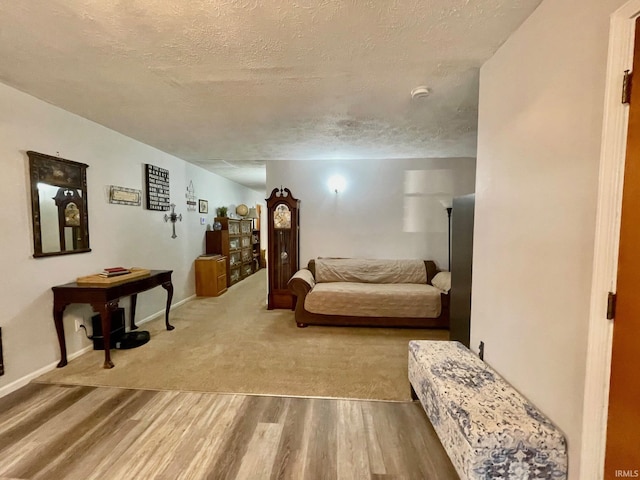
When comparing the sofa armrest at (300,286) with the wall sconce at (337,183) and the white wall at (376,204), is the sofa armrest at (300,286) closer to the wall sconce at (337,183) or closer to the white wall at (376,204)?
the white wall at (376,204)

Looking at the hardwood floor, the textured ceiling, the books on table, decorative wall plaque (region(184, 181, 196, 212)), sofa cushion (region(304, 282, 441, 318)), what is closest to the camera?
the textured ceiling

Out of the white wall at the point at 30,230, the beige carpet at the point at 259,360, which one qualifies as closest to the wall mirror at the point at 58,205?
the white wall at the point at 30,230

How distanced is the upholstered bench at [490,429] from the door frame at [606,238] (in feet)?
0.45

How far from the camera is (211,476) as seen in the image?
1504 mm

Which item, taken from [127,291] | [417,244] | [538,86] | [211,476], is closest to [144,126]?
[127,291]

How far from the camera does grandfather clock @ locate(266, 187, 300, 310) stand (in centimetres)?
450

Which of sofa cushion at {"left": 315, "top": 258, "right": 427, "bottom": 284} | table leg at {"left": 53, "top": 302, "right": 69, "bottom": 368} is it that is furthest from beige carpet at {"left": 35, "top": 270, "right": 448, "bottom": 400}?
sofa cushion at {"left": 315, "top": 258, "right": 427, "bottom": 284}

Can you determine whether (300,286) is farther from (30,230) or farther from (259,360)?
(30,230)

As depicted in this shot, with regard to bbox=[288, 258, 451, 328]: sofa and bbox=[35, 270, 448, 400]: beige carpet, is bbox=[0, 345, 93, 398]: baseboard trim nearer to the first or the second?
bbox=[35, 270, 448, 400]: beige carpet

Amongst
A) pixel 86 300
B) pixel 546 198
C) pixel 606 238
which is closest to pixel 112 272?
pixel 86 300

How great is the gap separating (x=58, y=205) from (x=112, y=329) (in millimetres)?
1406

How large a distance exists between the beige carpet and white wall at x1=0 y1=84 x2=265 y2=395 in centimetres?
30

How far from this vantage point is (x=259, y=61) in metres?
1.81

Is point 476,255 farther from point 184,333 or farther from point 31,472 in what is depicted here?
point 184,333
